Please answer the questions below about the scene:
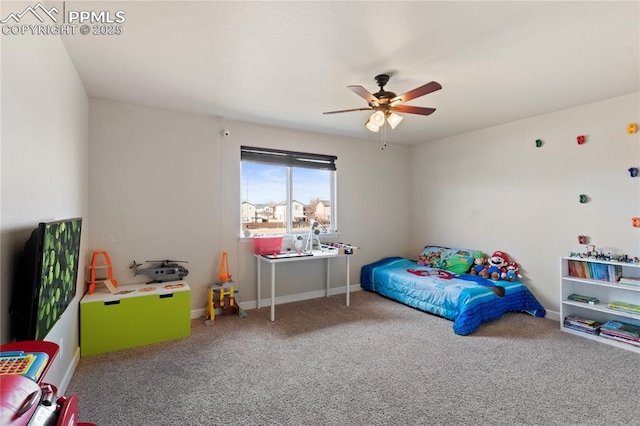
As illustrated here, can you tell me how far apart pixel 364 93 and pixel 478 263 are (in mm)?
3164

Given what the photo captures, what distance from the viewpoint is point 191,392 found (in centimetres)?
218

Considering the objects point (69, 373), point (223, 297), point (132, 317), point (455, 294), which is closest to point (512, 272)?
point (455, 294)

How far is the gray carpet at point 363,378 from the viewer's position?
1948 millimetres

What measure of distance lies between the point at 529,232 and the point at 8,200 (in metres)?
4.88

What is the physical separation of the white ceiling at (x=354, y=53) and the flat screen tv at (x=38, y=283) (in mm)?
1383

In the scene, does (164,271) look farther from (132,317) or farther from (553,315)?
(553,315)

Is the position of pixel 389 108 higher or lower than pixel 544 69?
lower

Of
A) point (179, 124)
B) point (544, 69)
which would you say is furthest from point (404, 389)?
point (179, 124)

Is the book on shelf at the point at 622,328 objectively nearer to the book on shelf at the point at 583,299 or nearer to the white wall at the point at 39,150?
the book on shelf at the point at 583,299

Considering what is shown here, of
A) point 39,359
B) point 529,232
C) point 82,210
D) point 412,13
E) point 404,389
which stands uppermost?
point 412,13

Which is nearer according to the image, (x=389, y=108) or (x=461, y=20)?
(x=461, y=20)

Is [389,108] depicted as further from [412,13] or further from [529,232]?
[529,232]

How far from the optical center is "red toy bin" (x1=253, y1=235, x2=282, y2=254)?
13.0 feet
